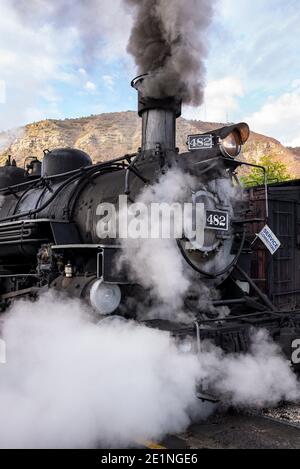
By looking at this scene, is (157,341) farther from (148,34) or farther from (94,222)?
(148,34)

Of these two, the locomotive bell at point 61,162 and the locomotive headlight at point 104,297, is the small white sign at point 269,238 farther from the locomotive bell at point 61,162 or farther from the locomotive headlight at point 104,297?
the locomotive bell at point 61,162

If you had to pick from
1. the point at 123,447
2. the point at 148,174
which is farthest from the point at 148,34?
the point at 123,447

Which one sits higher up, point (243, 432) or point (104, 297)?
point (104, 297)

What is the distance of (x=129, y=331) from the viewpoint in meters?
4.38

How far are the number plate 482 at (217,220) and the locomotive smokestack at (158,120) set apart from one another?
0.94 metres

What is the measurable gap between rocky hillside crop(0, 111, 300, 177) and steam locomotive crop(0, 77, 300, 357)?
45.6 metres

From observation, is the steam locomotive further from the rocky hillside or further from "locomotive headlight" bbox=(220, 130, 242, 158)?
the rocky hillside

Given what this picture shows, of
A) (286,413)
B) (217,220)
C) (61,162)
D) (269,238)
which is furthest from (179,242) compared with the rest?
(61,162)

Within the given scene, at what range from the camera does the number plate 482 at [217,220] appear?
482 centimetres

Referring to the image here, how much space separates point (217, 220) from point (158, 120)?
1390mm

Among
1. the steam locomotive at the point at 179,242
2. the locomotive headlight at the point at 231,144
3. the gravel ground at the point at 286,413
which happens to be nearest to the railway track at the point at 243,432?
the gravel ground at the point at 286,413

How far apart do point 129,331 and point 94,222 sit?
127 cm

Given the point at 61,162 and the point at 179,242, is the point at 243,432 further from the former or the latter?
the point at 61,162

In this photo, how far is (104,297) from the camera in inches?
176
